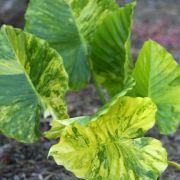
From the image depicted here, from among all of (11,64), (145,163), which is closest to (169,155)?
(145,163)

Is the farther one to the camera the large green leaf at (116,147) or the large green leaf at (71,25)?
the large green leaf at (71,25)

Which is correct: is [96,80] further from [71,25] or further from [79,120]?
[79,120]

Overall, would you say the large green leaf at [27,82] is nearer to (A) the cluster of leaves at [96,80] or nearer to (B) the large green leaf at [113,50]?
(A) the cluster of leaves at [96,80]

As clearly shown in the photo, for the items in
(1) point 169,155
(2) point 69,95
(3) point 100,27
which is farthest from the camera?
(2) point 69,95

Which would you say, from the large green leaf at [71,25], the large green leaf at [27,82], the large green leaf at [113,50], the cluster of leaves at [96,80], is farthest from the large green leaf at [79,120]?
the large green leaf at [71,25]

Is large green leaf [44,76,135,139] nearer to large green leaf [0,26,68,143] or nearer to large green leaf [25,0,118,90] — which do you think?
large green leaf [0,26,68,143]

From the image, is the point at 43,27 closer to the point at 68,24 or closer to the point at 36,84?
the point at 68,24
